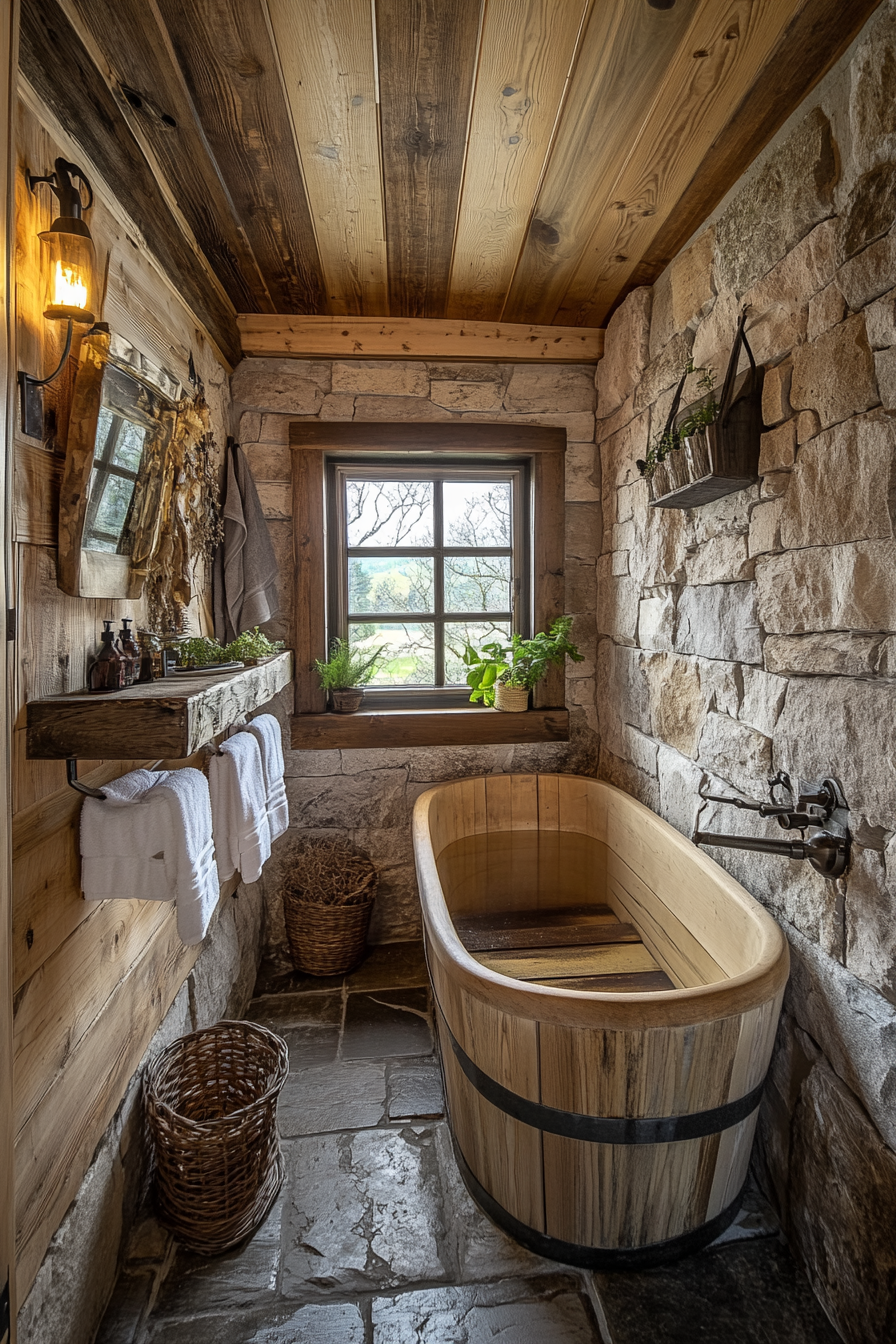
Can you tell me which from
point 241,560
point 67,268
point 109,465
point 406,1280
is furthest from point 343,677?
point 406,1280

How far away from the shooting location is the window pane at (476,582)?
9.27 feet

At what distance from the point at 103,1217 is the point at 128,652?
43.6 inches

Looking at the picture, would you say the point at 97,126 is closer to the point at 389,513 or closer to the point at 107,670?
the point at 107,670

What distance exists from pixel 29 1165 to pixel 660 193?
96.0 inches

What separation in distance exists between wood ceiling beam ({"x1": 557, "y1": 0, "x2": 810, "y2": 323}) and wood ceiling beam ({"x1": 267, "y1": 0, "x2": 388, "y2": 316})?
1.98 feet

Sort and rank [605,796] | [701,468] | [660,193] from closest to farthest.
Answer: [701,468] → [660,193] → [605,796]

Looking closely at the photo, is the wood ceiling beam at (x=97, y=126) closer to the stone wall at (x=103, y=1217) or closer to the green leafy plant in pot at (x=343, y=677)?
the green leafy plant in pot at (x=343, y=677)

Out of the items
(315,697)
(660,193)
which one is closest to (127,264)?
(660,193)

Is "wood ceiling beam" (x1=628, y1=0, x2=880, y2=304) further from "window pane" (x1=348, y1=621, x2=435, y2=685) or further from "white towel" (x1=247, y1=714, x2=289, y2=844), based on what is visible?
"white towel" (x1=247, y1=714, x2=289, y2=844)

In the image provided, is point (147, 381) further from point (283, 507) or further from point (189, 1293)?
point (189, 1293)

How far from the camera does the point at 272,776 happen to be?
83.5 inches

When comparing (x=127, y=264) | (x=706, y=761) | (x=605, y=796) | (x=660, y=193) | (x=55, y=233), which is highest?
(x=660, y=193)

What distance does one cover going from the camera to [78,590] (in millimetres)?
1239

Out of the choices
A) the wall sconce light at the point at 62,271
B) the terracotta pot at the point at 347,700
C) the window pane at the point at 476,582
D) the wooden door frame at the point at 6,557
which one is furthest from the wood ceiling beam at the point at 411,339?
the wooden door frame at the point at 6,557
